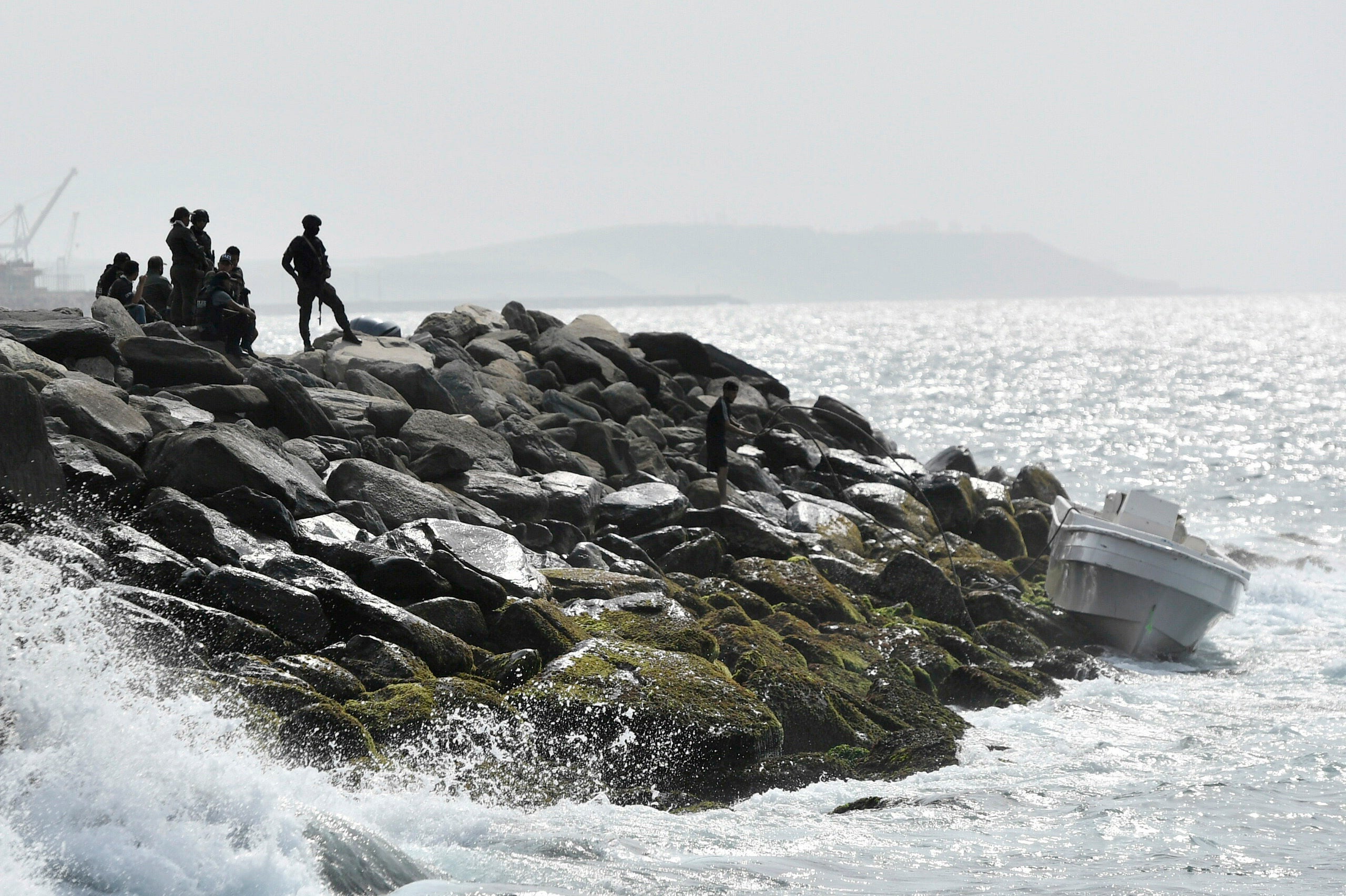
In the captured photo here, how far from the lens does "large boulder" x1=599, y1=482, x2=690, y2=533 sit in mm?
15109

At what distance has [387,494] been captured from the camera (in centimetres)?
1284

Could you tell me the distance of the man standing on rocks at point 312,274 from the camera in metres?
19.2

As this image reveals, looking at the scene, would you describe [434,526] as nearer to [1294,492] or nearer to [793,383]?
[1294,492]

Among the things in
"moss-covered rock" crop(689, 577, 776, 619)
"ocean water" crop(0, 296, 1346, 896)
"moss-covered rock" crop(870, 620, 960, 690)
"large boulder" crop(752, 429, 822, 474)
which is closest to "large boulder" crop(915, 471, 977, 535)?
"large boulder" crop(752, 429, 822, 474)

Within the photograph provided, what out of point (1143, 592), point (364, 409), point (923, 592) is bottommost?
point (1143, 592)

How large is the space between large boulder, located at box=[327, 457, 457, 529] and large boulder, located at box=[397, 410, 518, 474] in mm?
1785

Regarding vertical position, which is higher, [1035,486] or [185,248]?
[185,248]

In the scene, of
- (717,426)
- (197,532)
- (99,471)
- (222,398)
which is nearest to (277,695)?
(197,532)

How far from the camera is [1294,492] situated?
34.9 meters

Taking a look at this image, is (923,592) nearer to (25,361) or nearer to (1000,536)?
(1000,536)

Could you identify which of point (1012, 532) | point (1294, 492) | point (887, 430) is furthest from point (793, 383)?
point (1012, 532)

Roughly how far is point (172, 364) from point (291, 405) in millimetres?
1550

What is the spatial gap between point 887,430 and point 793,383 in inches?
846

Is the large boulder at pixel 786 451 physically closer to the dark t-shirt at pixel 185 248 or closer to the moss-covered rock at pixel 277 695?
the dark t-shirt at pixel 185 248
